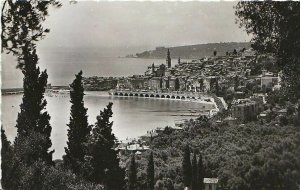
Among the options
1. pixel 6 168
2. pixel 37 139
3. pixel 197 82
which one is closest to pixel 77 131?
pixel 37 139

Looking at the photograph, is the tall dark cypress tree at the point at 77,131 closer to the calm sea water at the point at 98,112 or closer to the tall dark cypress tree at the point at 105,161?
the tall dark cypress tree at the point at 105,161

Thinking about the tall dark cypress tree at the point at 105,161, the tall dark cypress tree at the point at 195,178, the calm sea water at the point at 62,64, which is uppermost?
the calm sea water at the point at 62,64

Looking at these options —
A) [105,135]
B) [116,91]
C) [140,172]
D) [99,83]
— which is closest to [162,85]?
[116,91]

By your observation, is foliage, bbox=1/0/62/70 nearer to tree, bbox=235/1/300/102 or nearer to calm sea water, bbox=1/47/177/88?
calm sea water, bbox=1/47/177/88

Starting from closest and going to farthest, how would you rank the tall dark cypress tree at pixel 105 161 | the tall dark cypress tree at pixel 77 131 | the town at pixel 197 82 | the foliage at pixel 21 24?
the foliage at pixel 21 24
the tall dark cypress tree at pixel 105 161
the tall dark cypress tree at pixel 77 131
the town at pixel 197 82

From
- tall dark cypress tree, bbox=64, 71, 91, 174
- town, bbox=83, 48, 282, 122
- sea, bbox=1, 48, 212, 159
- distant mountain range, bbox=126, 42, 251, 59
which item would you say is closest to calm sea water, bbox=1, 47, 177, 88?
sea, bbox=1, 48, 212, 159

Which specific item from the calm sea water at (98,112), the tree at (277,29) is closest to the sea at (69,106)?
the calm sea water at (98,112)

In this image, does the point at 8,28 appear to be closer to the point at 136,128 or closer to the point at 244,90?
the point at 136,128
